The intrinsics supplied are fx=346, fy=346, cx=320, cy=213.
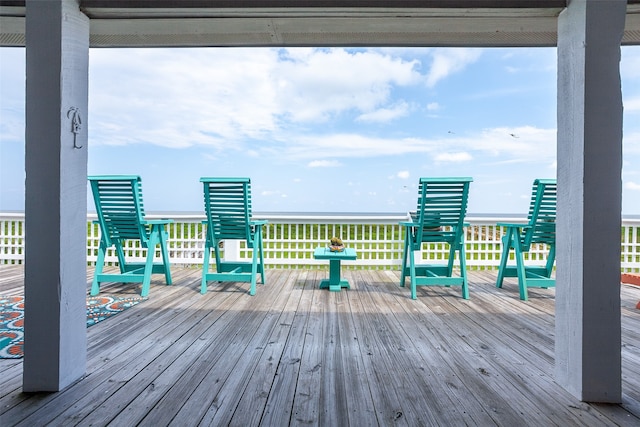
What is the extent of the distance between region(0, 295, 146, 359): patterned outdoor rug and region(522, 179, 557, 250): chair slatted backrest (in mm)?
4116

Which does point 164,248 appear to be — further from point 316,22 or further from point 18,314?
point 316,22

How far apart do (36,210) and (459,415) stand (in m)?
2.12

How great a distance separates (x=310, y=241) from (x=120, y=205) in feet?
8.96

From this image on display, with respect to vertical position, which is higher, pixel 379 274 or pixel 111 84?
pixel 111 84

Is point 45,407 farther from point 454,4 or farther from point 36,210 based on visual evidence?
point 454,4

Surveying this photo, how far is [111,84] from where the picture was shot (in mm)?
15508

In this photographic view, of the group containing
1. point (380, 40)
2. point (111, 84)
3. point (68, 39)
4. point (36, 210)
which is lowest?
point (36, 210)

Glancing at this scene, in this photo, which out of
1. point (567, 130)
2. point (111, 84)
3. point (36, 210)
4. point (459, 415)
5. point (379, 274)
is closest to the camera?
point (459, 415)

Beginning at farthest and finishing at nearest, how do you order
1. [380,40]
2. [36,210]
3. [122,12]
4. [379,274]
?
[379,274]
[380,40]
[122,12]
[36,210]

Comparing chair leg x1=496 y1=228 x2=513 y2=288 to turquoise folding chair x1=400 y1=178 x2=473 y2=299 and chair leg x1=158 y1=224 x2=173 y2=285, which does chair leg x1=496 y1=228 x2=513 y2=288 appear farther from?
chair leg x1=158 y1=224 x2=173 y2=285

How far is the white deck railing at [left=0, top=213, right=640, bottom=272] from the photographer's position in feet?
17.3

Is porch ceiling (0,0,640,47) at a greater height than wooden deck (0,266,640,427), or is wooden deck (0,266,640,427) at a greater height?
porch ceiling (0,0,640,47)

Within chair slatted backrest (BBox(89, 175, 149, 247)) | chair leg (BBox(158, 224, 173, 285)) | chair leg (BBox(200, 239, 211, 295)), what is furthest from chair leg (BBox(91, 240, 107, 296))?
chair leg (BBox(200, 239, 211, 295))

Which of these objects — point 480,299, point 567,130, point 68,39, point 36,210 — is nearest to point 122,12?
point 68,39
